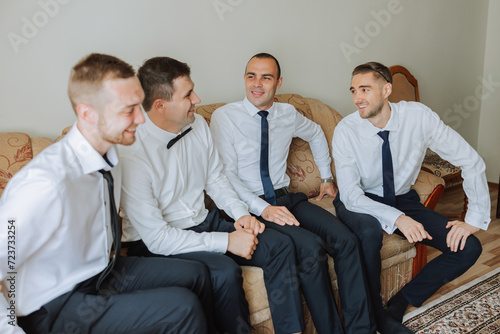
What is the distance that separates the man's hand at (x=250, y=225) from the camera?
1787 mm

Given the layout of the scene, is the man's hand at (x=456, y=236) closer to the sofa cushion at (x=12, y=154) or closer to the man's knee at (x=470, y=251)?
the man's knee at (x=470, y=251)

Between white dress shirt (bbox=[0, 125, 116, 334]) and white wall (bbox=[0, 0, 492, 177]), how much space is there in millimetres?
906

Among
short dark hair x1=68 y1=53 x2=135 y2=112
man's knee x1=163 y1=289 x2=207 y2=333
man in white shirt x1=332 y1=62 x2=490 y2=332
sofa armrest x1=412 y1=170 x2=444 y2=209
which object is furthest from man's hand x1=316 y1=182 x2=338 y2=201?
short dark hair x1=68 y1=53 x2=135 y2=112

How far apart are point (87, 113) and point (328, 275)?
122cm

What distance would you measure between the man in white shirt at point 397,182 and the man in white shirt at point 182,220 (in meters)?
0.49

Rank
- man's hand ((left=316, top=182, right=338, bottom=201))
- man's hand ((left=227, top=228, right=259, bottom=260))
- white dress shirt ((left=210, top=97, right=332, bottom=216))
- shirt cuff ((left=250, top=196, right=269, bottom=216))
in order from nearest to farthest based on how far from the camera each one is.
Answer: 1. man's hand ((left=227, top=228, right=259, bottom=260))
2. shirt cuff ((left=250, top=196, right=269, bottom=216))
3. white dress shirt ((left=210, top=97, right=332, bottom=216))
4. man's hand ((left=316, top=182, right=338, bottom=201))

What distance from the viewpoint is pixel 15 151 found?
5.84ft

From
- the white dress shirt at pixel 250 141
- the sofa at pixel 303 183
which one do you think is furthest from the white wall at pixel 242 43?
the white dress shirt at pixel 250 141

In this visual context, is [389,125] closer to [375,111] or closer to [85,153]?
[375,111]

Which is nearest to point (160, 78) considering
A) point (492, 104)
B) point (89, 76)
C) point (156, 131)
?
point (156, 131)

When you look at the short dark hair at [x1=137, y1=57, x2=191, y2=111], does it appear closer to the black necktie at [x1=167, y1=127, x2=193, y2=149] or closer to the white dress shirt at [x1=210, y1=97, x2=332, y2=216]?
the black necktie at [x1=167, y1=127, x2=193, y2=149]

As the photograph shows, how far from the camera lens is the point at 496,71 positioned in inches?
161

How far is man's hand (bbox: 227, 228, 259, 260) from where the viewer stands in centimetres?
168

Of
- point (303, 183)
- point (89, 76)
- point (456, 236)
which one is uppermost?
point (89, 76)
